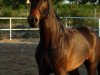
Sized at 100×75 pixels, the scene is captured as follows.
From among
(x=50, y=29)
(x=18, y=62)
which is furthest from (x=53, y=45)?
(x=18, y=62)

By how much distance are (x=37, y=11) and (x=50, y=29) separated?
577mm

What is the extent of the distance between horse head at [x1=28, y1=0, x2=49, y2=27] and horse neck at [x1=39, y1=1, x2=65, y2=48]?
17cm

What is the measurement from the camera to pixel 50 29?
17.4ft

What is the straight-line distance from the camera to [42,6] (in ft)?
16.2

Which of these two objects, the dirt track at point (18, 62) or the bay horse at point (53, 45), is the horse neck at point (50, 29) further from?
the dirt track at point (18, 62)

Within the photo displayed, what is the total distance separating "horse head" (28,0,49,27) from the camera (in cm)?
469

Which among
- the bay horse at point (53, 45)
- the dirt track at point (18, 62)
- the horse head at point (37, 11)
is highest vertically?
the horse head at point (37, 11)

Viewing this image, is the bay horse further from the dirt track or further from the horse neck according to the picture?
the dirt track

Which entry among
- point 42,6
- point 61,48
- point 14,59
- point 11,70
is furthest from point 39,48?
point 14,59

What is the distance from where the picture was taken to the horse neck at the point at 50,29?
17.1 feet

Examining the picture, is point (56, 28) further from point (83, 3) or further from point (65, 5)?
point (65, 5)

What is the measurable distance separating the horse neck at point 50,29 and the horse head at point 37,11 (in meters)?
0.17

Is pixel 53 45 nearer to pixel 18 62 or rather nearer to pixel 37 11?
pixel 37 11

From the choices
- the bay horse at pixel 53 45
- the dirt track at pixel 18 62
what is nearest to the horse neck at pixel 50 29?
the bay horse at pixel 53 45
